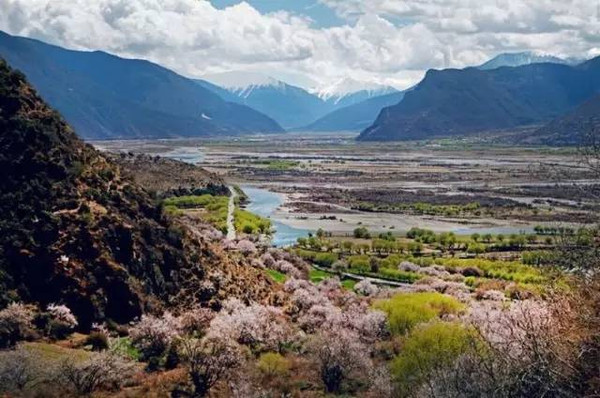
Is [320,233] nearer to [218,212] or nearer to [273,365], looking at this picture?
[218,212]

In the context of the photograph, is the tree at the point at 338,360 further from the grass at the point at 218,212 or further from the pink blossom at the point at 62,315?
the grass at the point at 218,212

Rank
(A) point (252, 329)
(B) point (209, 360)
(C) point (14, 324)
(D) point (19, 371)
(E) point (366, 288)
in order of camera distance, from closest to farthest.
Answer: (D) point (19, 371)
(B) point (209, 360)
(C) point (14, 324)
(A) point (252, 329)
(E) point (366, 288)

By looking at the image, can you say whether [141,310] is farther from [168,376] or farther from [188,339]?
[168,376]

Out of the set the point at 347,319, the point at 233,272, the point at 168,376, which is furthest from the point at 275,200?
the point at 168,376

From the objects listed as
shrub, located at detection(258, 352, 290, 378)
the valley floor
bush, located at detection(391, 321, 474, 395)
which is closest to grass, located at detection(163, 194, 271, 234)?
the valley floor

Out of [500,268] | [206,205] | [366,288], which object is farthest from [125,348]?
[206,205]

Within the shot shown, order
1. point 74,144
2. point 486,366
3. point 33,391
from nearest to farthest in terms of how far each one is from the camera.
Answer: point 486,366 → point 33,391 → point 74,144
